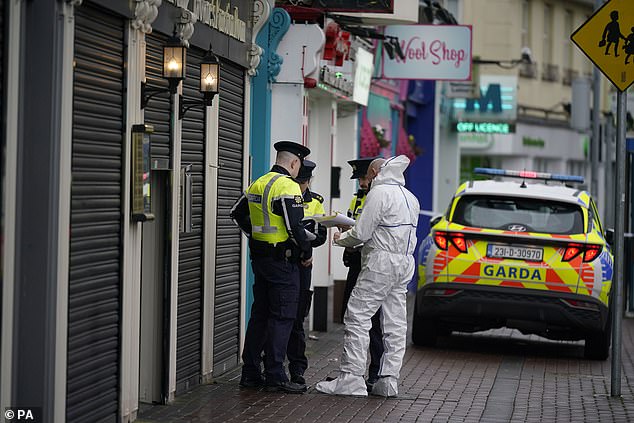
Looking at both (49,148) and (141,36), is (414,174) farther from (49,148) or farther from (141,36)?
Result: (49,148)

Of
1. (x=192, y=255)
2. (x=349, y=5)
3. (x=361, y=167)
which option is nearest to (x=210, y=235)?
(x=192, y=255)

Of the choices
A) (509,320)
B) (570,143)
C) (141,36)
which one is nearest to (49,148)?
(141,36)

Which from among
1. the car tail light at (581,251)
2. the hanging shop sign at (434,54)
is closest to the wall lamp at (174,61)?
the car tail light at (581,251)

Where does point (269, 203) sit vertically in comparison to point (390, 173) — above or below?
below

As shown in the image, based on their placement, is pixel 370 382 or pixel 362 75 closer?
pixel 370 382

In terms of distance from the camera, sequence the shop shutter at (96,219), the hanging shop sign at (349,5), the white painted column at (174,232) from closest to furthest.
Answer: the shop shutter at (96,219)
the white painted column at (174,232)
the hanging shop sign at (349,5)

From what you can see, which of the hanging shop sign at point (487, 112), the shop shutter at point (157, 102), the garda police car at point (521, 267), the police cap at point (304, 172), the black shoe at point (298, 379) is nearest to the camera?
the shop shutter at point (157, 102)

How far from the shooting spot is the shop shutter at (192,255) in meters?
11.5

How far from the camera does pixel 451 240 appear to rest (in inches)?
591

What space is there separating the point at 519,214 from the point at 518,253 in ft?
1.80

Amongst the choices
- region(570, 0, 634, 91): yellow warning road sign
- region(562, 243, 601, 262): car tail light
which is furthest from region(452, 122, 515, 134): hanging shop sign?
region(570, 0, 634, 91): yellow warning road sign

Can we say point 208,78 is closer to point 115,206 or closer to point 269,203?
point 269,203

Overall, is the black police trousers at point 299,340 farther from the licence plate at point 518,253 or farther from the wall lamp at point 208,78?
the licence plate at point 518,253

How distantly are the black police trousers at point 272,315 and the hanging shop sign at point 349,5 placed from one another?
200 inches
